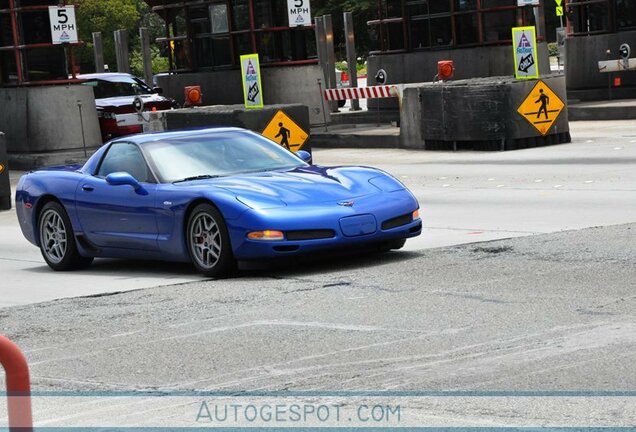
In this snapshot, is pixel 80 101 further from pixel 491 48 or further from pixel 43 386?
pixel 43 386

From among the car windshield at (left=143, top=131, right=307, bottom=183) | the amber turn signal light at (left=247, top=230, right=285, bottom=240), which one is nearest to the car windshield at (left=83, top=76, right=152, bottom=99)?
the car windshield at (left=143, top=131, right=307, bottom=183)

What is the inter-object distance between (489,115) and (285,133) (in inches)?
131

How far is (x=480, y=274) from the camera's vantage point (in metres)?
10.6

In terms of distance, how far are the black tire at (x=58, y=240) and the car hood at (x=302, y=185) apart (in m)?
1.81

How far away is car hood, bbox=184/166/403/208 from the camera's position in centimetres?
1157

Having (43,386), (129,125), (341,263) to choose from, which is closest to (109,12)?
(129,125)

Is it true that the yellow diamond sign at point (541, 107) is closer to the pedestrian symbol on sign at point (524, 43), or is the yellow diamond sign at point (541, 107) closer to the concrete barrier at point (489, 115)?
the concrete barrier at point (489, 115)

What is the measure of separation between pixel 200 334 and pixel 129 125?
71.4 feet

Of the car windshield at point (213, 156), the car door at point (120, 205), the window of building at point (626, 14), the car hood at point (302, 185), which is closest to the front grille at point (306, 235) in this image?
the car hood at point (302, 185)

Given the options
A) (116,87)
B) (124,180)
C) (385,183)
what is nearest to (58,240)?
(124,180)

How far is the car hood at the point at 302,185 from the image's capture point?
11.6 m

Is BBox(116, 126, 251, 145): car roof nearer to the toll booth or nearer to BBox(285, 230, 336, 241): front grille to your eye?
BBox(285, 230, 336, 241): front grille

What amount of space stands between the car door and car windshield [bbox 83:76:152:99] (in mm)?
19012

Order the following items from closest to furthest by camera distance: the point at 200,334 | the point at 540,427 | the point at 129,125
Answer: the point at 540,427 → the point at 200,334 → the point at 129,125
